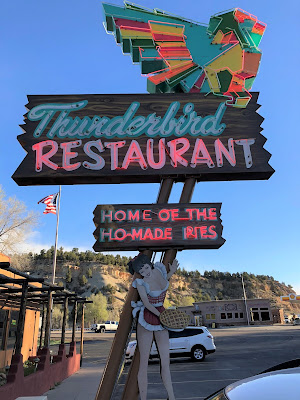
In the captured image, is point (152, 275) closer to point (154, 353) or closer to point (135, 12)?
point (135, 12)

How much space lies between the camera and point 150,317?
221 inches

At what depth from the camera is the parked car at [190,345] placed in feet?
50.8

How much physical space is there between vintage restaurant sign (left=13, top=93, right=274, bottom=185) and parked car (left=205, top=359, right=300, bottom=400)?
5094mm

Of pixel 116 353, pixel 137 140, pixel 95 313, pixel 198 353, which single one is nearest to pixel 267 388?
pixel 116 353

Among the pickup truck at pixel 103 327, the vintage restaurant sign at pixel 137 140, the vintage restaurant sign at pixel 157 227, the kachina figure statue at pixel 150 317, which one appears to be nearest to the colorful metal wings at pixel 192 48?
the vintage restaurant sign at pixel 137 140

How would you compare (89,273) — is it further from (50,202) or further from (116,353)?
(116,353)

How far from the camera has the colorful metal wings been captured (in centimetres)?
793

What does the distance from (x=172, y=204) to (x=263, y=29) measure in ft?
17.7

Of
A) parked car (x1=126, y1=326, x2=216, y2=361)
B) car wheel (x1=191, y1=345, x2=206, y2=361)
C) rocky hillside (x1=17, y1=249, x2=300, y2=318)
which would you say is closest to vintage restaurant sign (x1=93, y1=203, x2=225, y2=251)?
parked car (x1=126, y1=326, x2=216, y2=361)

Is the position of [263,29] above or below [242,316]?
above

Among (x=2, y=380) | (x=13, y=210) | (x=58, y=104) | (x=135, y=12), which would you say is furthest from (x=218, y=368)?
(x=13, y=210)

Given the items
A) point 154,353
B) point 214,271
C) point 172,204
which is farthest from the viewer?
point 214,271

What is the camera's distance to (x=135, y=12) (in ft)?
26.3

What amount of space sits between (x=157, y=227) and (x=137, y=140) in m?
2.15
